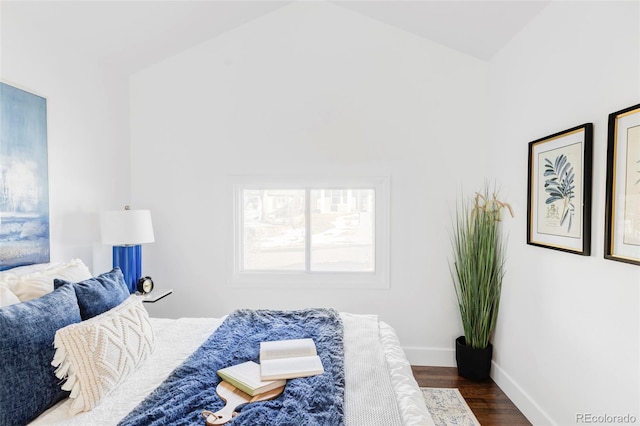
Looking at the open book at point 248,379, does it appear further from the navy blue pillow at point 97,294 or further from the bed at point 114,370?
the navy blue pillow at point 97,294

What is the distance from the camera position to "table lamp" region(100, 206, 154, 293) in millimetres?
2619

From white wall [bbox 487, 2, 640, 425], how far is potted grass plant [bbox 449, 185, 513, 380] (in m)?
0.10

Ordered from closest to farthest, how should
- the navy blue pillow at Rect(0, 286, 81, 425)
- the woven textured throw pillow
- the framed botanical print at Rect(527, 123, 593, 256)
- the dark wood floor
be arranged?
the navy blue pillow at Rect(0, 286, 81, 425) → the woven textured throw pillow → the framed botanical print at Rect(527, 123, 593, 256) → the dark wood floor

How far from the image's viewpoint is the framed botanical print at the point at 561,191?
183cm

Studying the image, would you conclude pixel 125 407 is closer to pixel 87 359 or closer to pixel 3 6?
pixel 87 359

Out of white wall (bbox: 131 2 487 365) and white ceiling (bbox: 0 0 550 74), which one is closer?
white ceiling (bbox: 0 0 550 74)

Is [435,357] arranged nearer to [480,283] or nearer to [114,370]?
[480,283]

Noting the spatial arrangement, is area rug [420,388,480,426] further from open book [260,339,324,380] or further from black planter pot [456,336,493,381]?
open book [260,339,324,380]

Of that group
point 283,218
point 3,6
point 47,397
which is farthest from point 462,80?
point 47,397

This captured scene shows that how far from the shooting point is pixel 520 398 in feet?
8.10

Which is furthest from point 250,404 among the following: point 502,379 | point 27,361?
point 502,379

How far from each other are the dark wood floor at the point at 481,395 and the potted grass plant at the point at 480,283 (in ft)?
0.31

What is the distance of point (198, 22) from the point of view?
2.91 metres

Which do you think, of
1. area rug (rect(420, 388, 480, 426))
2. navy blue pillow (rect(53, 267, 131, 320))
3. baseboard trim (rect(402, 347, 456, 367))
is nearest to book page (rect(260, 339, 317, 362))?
navy blue pillow (rect(53, 267, 131, 320))
